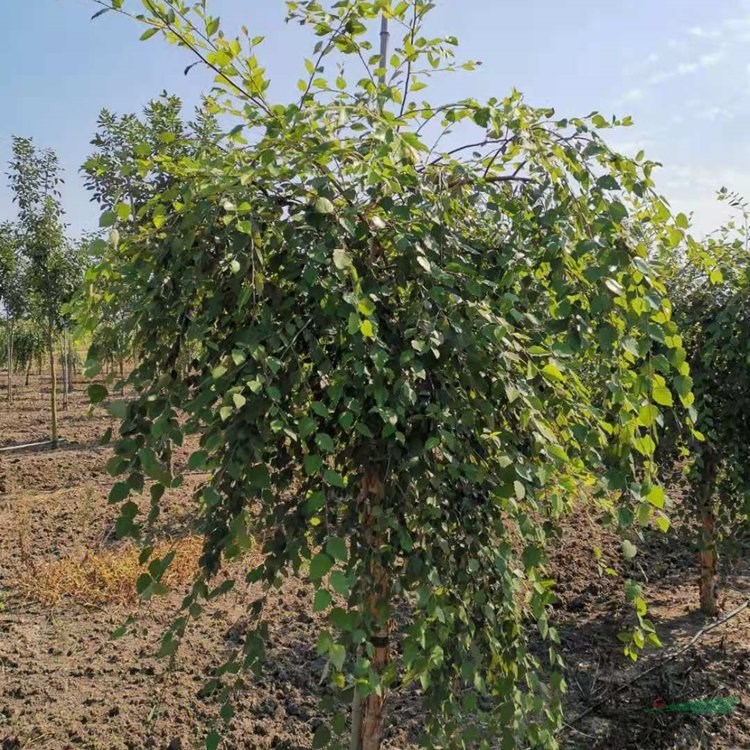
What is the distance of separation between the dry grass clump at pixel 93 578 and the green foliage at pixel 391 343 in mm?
3102

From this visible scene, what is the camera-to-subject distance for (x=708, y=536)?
4258mm

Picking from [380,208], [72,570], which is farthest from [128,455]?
[72,570]

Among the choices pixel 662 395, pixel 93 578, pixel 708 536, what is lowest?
pixel 93 578

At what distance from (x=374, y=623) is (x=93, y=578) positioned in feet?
11.8

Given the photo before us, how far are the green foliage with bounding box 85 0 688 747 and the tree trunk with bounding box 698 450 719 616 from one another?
10.2 ft

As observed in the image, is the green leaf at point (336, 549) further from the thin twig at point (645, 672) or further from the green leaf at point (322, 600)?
the thin twig at point (645, 672)

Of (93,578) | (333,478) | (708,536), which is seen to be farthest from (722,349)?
(93,578)

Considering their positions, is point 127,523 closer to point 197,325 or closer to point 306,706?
point 197,325

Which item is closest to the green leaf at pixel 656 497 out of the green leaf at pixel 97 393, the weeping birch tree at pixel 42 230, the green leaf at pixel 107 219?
the green leaf at pixel 97 393

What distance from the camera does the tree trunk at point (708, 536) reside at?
4.29m

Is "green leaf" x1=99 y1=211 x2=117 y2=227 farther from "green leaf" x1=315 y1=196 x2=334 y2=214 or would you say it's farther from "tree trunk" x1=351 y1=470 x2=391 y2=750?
"tree trunk" x1=351 y1=470 x2=391 y2=750

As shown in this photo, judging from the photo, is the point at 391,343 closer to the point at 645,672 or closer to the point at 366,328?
the point at 366,328

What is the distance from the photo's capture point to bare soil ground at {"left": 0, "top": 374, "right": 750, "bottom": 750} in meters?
3.02

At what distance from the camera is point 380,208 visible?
1.51 m
